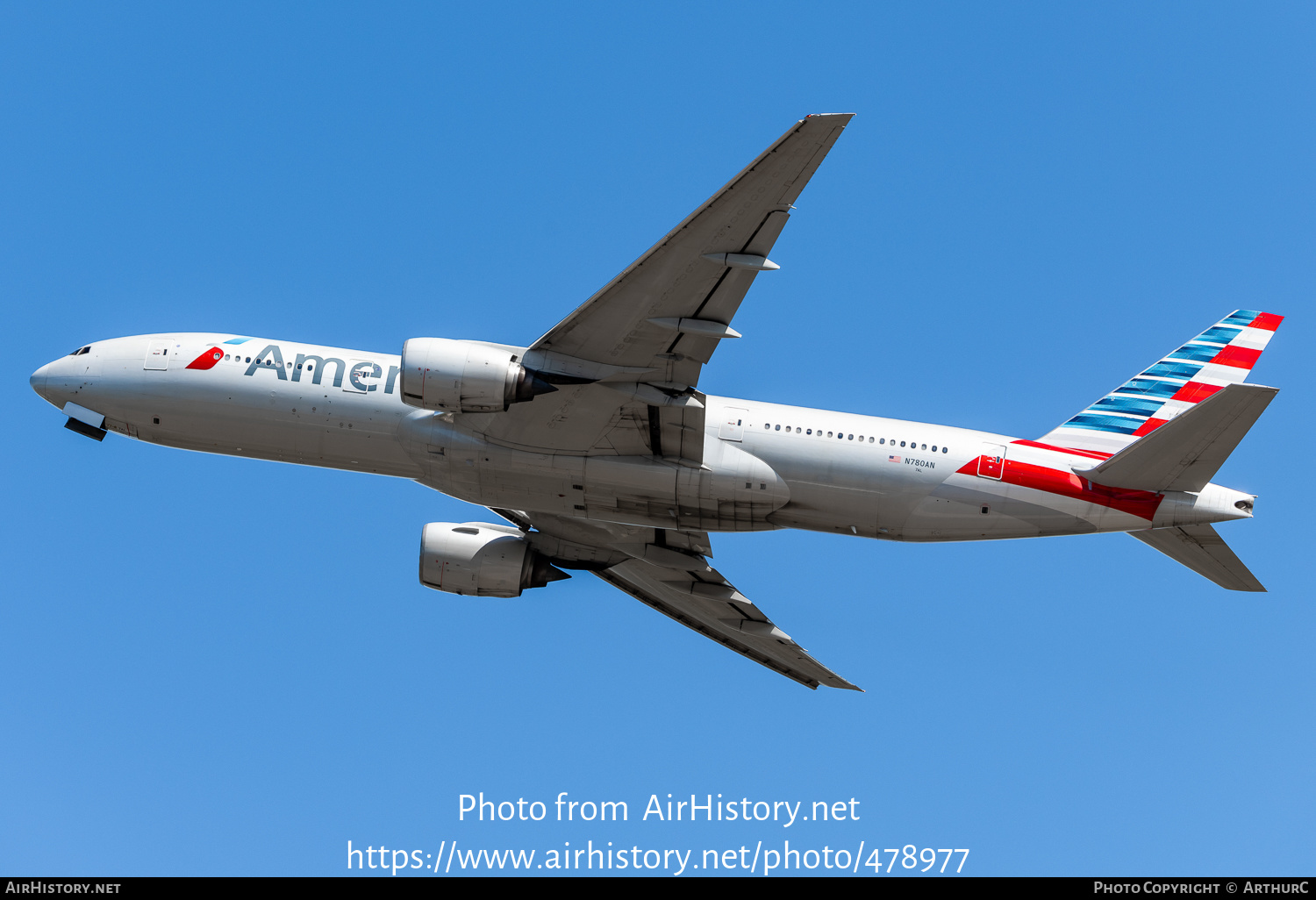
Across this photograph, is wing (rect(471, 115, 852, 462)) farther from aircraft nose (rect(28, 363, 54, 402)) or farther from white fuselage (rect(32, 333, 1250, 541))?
aircraft nose (rect(28, 363, 54, 402))

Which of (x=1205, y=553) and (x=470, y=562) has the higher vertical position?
(x=470, y=562)

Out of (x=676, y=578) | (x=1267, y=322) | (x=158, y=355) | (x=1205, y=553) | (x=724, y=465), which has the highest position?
(x=1267, y=322)

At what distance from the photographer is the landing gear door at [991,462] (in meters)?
31.2

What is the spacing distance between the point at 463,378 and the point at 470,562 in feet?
27.7

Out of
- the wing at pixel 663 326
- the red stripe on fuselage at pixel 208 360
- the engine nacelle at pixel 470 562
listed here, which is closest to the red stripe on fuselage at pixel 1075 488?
the wing at pixel 663 326

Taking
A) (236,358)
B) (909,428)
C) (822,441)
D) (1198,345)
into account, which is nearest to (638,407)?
(822,441)

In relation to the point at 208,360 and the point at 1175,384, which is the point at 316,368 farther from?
the point at 1175,384

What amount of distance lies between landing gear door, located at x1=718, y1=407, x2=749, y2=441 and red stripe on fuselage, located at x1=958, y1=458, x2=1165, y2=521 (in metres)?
5.62

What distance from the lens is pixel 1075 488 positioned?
102 feet

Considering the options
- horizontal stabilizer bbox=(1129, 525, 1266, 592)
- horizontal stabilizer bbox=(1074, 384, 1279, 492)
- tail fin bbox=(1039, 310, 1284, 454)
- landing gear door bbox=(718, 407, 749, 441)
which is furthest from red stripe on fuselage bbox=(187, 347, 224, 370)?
horizontal stabilizer bbox=(1129, 525, 1266, 592)

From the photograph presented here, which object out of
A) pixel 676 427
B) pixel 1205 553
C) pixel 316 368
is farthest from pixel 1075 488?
pixel 316 368

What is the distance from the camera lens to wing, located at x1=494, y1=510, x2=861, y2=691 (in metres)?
36.6

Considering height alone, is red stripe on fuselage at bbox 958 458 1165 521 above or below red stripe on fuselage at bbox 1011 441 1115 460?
below

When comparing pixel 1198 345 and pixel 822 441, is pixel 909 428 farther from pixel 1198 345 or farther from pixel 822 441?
pixel 1198 345
